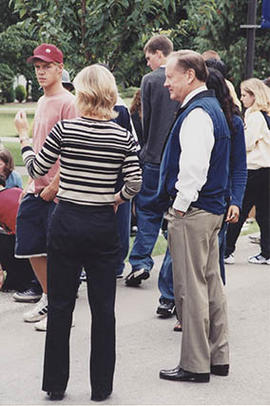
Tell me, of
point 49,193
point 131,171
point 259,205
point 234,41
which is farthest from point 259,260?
point 234,41

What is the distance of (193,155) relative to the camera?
476 cm

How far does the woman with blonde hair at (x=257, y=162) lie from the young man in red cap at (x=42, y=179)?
9.51ft

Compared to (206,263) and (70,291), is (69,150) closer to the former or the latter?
(70,291)

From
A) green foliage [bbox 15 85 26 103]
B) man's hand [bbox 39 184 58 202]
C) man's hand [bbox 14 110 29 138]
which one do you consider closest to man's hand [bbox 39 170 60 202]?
man's hand [bbox 39 184 58 202]

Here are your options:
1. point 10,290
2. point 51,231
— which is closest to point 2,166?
point 10,290

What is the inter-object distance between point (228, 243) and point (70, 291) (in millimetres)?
4071

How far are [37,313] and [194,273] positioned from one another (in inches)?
65.5

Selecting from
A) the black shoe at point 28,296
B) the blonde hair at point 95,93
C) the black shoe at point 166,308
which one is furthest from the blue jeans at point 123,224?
the blonde hair at point 95,93

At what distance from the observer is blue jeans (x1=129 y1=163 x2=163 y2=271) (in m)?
7.23

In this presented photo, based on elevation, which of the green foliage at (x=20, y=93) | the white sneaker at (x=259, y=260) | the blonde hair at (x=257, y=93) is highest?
the blonde hair at (x=257, y=93)

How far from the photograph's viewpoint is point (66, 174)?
4.55 meters

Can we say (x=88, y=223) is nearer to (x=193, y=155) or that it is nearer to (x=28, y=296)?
(x=193, y=155)

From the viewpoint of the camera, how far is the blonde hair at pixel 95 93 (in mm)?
4531

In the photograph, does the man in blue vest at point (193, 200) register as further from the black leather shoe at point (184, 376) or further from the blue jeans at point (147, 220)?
the blue jeans at point (147, 220)
